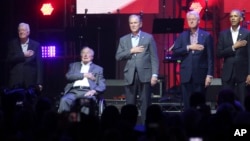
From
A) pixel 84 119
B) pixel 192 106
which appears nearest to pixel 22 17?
pixel 192 106

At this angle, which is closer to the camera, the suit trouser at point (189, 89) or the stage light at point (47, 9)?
the suit trouser at point (189, 89)

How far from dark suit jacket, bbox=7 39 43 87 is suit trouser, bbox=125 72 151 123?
162 centimetres

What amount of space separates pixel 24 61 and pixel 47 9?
8.11 feet

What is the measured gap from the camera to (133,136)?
7.10 meters

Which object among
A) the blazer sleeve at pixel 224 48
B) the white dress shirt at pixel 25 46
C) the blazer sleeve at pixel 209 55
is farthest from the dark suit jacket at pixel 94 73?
the blazer sleeve at pixel 224 48

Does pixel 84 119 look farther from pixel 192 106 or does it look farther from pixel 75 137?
pixel 192 106

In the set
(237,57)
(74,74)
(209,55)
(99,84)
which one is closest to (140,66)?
(99,84)

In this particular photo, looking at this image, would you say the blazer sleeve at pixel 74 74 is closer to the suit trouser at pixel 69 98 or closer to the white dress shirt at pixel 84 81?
the white dress shirt at pixel 84 81

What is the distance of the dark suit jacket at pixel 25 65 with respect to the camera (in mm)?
12344

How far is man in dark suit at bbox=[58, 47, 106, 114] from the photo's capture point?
40.3 feet

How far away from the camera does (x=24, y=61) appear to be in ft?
40.5

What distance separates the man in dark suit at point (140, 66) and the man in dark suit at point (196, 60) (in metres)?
0.48

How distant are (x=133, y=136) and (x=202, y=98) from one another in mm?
2390

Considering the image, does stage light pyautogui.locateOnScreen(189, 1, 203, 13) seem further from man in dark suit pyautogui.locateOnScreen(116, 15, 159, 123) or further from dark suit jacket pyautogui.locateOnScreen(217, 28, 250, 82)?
man in dark suit pyautogui.locateOnScreen(116, 15, 159, 123)
